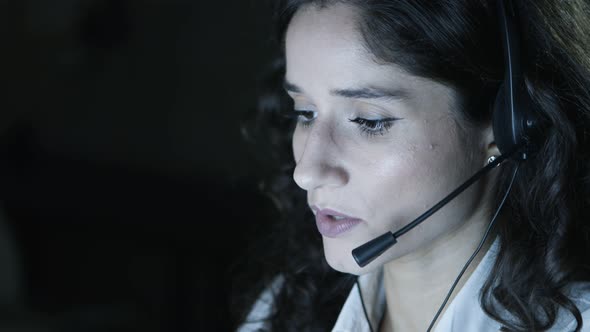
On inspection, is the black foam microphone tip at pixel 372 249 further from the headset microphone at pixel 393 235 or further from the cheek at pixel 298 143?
the cheek at pixel 298 143

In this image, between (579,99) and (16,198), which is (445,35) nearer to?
(579,99)

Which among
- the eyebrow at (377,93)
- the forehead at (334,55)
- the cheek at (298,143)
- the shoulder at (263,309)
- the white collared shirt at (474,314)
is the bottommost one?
the shoulder at (263,309)

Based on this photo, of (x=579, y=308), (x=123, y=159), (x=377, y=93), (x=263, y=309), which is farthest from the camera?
(x=123, y=159)

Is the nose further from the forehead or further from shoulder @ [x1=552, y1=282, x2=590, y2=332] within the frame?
shoulder @ [x1=552, y1=282, x2=590, y2=332]

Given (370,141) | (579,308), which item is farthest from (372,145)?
(579,308)

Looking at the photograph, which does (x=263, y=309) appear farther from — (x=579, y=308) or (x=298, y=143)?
(x=579, y=308)

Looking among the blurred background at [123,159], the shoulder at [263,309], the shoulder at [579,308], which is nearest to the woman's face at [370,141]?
the shoulder at [579,308]

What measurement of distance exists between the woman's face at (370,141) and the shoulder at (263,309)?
1.30 ft

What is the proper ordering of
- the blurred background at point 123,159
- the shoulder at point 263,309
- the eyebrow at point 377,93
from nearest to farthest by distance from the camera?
the eyebrow at point 377,93 < the shoulder at point 263,309 < the blurred background at point 123,159

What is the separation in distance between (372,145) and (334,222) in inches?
5.7

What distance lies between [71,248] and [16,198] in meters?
0.21

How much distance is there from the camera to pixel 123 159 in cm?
194

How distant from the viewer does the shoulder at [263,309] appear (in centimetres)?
138

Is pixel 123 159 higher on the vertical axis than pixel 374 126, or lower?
lower
